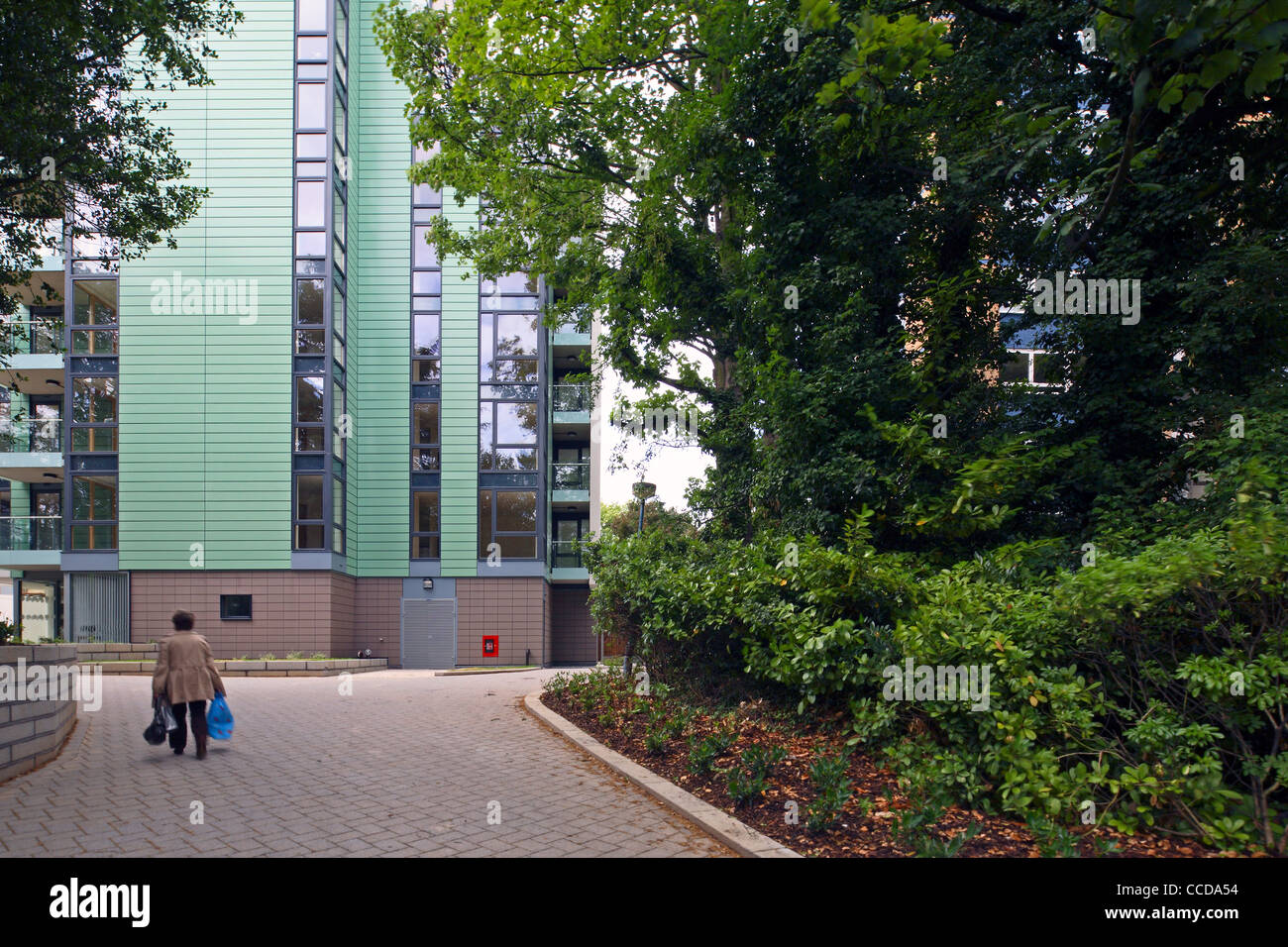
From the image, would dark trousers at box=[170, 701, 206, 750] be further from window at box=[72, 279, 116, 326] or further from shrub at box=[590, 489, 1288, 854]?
window at box=[72, 279, 116, 326]

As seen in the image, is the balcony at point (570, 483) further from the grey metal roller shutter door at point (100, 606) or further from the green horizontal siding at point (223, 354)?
the grey metal roller shutter door at point (100, 606)

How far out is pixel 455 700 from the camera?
1370cm

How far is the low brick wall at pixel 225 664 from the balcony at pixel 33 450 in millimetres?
6966

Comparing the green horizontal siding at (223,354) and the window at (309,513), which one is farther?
the window at (309,513)

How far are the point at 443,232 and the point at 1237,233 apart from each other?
1309cm

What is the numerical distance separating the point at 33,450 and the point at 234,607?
8578 mm

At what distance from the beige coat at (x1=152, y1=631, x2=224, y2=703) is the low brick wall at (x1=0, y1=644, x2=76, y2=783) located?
0.98 m

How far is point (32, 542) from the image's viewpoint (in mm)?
24344

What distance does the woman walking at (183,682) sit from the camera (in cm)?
805

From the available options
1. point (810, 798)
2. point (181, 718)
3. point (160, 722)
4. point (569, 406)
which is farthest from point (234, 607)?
point (810, 798)

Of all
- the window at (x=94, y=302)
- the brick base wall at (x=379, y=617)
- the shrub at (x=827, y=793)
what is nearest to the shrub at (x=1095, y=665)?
the shrub at (x=827, y=793)

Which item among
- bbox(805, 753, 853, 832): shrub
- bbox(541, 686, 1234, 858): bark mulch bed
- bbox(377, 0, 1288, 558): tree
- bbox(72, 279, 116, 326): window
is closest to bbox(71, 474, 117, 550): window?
bbox(72, 279, 116, 326): window

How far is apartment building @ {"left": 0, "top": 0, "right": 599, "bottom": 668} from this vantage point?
77.4ft

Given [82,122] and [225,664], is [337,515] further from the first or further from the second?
[82,122]
